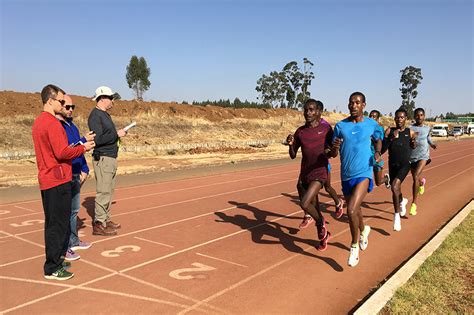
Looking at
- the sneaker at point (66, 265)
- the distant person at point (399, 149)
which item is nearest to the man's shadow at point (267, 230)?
the distant person at point (399, 149)

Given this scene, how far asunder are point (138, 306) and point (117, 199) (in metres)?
6.34

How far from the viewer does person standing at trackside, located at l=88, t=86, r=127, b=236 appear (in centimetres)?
612

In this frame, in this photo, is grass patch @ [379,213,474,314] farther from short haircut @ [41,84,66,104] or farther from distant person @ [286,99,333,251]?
short haircut @ [41,84,66,104]

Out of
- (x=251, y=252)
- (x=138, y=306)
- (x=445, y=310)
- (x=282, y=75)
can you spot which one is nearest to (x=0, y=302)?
(x=138, y=306)

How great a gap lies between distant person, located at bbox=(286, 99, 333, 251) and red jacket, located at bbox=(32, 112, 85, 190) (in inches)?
119

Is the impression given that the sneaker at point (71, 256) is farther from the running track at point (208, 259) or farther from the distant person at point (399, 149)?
the distant person at point (399, 149)

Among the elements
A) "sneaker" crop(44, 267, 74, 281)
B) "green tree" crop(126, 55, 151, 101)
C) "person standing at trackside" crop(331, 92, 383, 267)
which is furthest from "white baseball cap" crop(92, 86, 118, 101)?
"green tree" crop(126, 55, 151, 101)

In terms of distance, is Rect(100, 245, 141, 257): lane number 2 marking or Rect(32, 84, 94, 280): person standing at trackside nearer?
Rect(32, 84, 94, 280): person standing at trackside

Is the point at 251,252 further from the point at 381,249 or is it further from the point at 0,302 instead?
the point at 0,302

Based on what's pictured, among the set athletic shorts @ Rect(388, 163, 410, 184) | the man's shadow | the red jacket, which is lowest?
the man's shadow

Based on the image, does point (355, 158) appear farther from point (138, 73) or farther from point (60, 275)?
point (138, 73)

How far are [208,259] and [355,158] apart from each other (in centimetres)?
234

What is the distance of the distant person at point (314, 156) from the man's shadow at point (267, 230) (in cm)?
43

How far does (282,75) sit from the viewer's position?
255 ft
